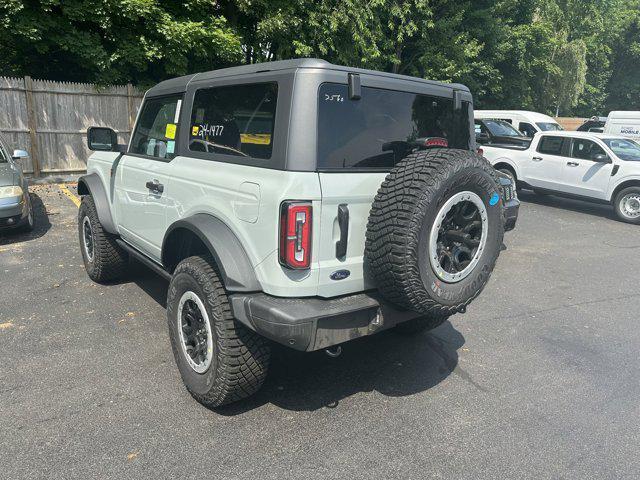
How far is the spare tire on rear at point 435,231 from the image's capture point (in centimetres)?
253

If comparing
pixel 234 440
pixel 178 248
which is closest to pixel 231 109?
pixel 178 248

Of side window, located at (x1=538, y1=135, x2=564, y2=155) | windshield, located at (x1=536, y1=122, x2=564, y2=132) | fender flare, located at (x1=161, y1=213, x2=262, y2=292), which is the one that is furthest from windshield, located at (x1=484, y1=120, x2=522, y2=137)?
fender flare, located at (x1=161, y1=213, x2=262, y2=292)

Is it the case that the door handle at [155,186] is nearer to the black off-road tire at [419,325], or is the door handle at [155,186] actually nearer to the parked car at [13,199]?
the black off-road tire at [419,325]

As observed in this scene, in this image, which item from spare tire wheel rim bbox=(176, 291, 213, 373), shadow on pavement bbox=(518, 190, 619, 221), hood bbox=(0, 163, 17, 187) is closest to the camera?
spare tire wheel rim bbox=(176, 291, 213, 373)

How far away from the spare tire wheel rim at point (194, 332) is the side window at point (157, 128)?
120 cm

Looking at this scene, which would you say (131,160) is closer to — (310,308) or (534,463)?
(310,308)

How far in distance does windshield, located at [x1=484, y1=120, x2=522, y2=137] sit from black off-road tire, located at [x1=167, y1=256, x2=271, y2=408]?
Answer: 11797 mm

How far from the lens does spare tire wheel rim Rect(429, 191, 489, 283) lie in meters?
2.71

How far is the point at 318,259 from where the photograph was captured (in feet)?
8.54

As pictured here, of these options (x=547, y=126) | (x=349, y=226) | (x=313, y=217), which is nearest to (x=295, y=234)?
(x=313, y=217)

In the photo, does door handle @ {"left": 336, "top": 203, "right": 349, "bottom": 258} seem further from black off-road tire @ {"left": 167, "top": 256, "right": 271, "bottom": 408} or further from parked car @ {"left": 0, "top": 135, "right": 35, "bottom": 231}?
parked car @ {"left": 0, "top": 135, "right": 35, "bottom": 231}

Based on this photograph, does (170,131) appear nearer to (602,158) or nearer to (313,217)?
(313,217)

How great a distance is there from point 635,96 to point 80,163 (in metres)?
42.8

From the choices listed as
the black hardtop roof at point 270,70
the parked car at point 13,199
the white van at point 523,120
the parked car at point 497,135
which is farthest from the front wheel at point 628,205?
the parked car at point 13,199
